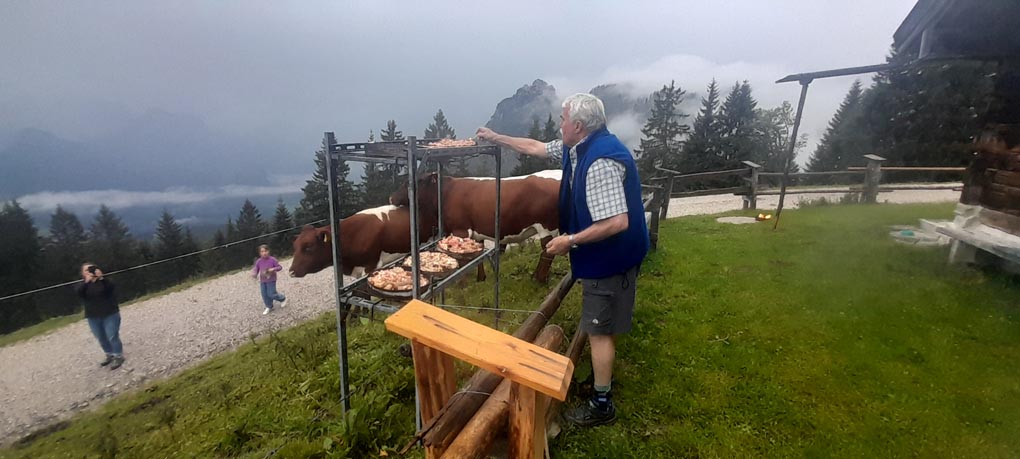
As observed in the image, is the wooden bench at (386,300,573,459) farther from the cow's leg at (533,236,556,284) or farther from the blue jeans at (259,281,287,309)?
the blue jeans at (259,281,287,309)

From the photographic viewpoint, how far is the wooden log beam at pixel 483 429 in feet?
5.91

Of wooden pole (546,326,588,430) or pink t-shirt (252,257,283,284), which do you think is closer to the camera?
wooden pole (546,326,588,430)

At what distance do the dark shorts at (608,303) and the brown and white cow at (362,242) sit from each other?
5.16 meters

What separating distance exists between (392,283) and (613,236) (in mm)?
1758

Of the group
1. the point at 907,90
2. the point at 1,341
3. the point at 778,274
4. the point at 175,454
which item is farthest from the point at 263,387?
the point at 1,341

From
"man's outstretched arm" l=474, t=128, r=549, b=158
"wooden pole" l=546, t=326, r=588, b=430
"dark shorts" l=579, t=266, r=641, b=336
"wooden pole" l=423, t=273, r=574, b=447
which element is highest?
"man's outstretched arm" l=474, t=128, r=549, b=158

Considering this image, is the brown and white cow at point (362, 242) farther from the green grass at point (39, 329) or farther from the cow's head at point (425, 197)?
the green grass at point (39, 329)

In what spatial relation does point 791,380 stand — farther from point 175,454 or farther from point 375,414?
point 175,454

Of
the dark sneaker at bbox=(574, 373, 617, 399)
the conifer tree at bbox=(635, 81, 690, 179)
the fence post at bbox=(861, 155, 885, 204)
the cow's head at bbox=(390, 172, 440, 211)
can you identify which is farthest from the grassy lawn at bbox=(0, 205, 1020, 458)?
the conifer tree at bbox=(635, 81, 690, 179)

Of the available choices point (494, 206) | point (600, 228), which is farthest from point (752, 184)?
point (600, 228)

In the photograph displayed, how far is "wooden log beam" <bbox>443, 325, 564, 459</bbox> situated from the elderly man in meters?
0.72

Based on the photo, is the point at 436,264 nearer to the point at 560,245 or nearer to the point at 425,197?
the point at 560,245

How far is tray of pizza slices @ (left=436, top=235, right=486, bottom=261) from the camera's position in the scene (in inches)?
163

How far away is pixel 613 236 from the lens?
2.49 meters
